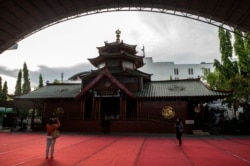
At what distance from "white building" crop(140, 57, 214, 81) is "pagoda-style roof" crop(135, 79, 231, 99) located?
27.4 meters

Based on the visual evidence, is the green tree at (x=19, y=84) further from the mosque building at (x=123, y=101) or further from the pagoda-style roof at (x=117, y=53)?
the pagoda-style roof at (x=117, y=53)

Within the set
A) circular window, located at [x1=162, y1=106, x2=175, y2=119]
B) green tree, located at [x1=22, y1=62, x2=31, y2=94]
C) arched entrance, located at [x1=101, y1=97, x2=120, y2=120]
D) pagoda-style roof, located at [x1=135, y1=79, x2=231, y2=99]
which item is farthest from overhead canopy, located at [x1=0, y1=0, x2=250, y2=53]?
green tree, located at [x1=22, y1=62, x2=31, y2=94]

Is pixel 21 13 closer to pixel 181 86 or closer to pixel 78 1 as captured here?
pixel 78 1

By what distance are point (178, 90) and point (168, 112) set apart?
9.80 ft

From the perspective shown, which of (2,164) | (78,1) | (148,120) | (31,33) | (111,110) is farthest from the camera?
(111,110)

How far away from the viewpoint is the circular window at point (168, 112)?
77.0 feet

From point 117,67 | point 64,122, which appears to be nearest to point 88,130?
point 64,122

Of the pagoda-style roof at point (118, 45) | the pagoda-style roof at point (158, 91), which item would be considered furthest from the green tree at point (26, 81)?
the pagoda-style roof at point (118, 45)

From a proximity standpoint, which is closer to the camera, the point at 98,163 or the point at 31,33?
the point at 98,163

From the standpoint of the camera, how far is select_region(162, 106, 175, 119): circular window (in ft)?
77.0

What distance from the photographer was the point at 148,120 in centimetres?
2308

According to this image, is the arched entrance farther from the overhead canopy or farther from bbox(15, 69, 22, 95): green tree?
bbox(15, 69, 22, 95): green tree

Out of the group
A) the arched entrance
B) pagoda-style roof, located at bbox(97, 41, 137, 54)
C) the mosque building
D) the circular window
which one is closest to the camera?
the mosque building

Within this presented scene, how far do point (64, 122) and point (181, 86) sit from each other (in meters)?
14.4
